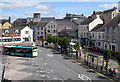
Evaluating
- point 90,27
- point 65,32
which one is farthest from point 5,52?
point 65,32

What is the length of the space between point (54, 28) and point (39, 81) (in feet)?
192

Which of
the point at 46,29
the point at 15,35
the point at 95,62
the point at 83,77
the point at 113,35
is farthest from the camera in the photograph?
the point at 46,29

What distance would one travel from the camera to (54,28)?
2975 inches

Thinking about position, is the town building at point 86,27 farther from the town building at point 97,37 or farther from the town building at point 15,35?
the town building at point 15,35

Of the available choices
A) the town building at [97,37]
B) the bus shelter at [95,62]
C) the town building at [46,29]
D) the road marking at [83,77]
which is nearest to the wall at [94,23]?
the town building at [97,37]

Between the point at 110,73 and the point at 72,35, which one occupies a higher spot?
the point at 72,35

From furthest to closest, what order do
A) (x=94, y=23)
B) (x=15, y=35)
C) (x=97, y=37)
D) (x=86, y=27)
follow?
1. (x=86, y=27)
2. (x=94, y=23)
3. (x=15, y=35)
4. (x=97, y=37)

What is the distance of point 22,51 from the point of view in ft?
117

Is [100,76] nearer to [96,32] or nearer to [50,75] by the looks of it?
[50,75]

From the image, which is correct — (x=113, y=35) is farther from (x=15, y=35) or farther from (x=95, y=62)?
(x=15, y=35)

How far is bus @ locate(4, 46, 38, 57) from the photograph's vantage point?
34.7 meters

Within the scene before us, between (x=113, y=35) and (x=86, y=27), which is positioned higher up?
(x=86, y=27)

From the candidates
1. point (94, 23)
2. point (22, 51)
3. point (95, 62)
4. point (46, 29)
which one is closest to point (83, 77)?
point (95, 62)

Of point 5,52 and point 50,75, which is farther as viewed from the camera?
point 5,52
